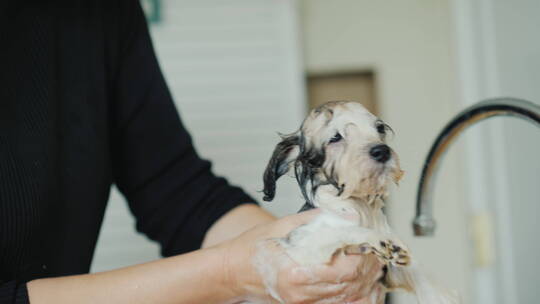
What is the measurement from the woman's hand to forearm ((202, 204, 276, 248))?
24cm

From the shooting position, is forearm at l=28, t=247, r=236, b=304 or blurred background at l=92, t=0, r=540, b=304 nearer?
forearm at l=28, t=247, r=236, b=304

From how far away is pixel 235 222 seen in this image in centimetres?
96

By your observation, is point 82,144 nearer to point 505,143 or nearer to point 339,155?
point 339,155

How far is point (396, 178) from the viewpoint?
584 millimetres

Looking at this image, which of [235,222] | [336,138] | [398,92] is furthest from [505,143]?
[336,138]

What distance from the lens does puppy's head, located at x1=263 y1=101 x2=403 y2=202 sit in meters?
0.58

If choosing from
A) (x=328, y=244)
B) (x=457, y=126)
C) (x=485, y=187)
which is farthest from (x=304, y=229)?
(x=485, y=187)

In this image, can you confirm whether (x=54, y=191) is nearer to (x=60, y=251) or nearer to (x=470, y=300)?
(x=60, y=251)

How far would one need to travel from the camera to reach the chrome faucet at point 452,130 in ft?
2.34

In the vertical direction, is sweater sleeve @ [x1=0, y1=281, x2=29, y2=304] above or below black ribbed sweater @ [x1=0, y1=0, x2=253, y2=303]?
below

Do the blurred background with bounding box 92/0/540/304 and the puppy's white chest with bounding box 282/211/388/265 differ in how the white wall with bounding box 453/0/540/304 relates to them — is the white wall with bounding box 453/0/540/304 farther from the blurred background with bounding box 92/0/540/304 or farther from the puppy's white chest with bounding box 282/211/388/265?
the puppy's white chest with bounding box 282/211/388/265

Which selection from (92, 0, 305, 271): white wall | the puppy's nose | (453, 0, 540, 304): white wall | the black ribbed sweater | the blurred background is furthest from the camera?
(92, 0, 305, 271): white wall

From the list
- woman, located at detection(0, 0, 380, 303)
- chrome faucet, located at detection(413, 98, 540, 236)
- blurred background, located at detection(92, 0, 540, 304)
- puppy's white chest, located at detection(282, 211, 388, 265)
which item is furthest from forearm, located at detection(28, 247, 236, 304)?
blurred background, located at detection(92, 0, 540, 304)

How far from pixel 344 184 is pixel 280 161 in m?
0.09
